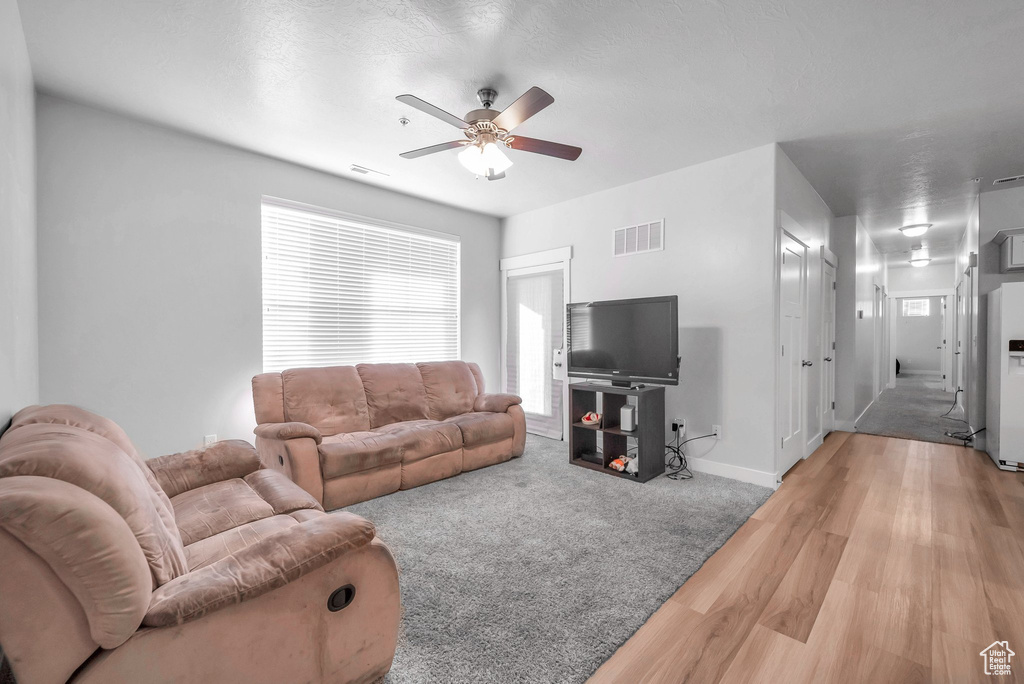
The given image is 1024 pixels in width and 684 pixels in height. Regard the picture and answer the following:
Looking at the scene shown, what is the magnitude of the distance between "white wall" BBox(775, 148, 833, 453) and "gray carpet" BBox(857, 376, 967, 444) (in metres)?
1.33

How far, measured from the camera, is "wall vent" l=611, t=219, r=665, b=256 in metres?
4.05

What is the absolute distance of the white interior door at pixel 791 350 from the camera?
3.54m

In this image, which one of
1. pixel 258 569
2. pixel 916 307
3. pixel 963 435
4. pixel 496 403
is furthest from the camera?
pixel 916 307

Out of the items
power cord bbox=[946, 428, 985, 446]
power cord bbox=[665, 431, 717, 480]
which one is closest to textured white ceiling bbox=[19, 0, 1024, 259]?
power cord bbox=[665, 431, 717, 480]

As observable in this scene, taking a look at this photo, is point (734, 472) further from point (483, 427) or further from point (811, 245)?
point (811, 245)

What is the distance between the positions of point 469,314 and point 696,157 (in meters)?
2.88

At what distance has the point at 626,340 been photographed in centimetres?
384

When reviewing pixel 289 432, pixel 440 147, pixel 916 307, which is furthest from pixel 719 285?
pixel 916 307

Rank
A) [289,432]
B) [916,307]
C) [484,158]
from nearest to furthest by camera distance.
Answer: [484,158] < [289,432] < [916,307]

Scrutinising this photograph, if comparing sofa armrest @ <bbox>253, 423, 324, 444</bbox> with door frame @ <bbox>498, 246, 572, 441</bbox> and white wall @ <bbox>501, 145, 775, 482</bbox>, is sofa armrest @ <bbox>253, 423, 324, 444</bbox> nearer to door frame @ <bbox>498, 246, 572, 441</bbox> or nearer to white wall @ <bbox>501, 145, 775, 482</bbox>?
door frame @ <bbox>498, 246, 572, 441</bbox>

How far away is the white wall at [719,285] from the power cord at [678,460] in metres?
0.10

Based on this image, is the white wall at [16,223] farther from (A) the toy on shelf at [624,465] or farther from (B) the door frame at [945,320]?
(B) the door frame at [945,320]

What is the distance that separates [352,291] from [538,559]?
310cm

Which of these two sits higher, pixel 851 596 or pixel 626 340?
pixel 626 340
